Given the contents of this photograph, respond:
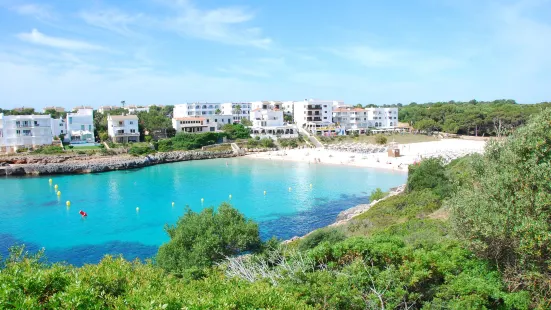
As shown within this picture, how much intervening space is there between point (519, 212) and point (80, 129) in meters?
69.1

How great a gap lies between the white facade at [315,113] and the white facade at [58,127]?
4686 cm

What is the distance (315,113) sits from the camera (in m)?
84.9

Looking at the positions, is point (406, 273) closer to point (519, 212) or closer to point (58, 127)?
point (519, 212)

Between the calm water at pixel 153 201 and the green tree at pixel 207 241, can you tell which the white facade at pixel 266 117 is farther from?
the green tree at pixel 207 241

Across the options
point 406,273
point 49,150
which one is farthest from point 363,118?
point 406,273

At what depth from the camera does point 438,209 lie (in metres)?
21.5

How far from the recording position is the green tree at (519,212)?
27.9 ft

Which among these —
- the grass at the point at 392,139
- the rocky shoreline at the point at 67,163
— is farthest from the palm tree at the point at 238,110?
the rocky shoreline at the point at 67,163

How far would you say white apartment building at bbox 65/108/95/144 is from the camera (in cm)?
6462

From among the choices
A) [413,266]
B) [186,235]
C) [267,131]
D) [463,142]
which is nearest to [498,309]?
[413,266]

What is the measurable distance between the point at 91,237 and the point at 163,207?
330 inches

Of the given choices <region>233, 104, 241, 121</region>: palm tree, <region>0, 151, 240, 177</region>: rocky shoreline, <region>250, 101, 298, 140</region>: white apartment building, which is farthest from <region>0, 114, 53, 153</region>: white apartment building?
<region>233, 104, 241, 121</region>: palm tree

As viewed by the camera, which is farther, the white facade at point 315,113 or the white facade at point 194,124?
the white facade at point 315,113

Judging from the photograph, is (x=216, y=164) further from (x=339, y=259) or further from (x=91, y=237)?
(x=339, y=259)
